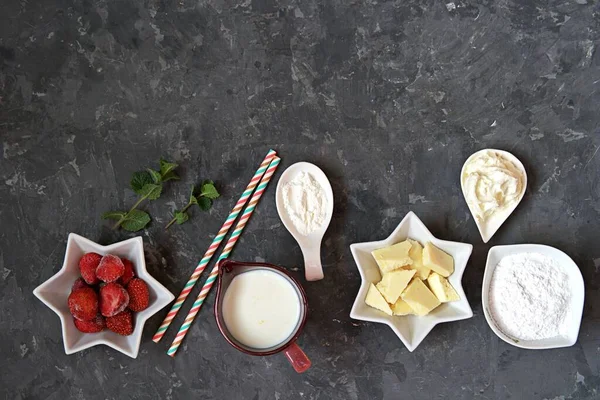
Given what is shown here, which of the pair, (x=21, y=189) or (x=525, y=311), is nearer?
(x=525, y=311)

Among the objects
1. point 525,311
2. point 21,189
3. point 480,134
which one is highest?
point 480,134

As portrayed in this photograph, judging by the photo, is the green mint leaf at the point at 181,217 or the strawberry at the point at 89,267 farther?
the green mint leaf at the point at 181,217

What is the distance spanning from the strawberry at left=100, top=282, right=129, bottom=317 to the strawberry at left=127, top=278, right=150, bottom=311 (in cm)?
2

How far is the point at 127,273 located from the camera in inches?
61.7

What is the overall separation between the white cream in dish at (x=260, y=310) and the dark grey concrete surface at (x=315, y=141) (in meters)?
0.15

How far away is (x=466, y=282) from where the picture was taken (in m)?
1.70

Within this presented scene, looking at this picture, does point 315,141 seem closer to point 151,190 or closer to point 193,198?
point 193,198

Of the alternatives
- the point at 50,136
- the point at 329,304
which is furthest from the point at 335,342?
the point at 50,136

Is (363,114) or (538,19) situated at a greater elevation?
(538,19)

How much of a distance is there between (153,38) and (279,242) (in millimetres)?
696

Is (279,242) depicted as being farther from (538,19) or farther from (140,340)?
(538,19)

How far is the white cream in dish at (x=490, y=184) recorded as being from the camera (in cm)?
162

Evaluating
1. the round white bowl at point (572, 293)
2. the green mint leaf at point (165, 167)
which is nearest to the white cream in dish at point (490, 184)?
the round white bowl at point (572, 293)

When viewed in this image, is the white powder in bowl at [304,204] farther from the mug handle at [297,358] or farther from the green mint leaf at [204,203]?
the mug handle at [297,358]
